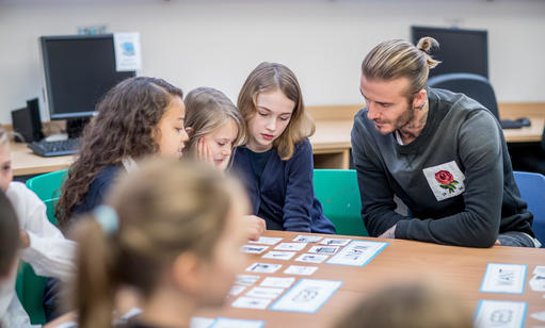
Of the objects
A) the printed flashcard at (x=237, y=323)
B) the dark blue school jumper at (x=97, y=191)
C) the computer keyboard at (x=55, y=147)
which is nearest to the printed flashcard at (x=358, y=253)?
the printed flashcard at (x=237, y=323)

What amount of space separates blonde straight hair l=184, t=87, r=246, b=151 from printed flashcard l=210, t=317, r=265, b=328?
1078 mm

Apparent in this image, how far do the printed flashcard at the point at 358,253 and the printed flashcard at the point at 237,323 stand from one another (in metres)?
0.44

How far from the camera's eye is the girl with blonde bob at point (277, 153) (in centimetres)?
262

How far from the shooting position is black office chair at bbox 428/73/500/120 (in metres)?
3.69

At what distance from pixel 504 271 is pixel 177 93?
1115 millimetres

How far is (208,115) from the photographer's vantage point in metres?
2.59

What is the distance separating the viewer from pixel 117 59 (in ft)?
12.6

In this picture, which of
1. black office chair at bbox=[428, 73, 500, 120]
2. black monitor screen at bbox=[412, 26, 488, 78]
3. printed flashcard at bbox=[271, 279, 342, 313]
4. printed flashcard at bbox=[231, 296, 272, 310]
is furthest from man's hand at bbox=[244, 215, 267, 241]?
black monitor screen at bbox=[412, 26, 488, 78]

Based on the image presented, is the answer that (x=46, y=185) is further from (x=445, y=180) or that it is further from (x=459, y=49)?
(x=459, y=49)

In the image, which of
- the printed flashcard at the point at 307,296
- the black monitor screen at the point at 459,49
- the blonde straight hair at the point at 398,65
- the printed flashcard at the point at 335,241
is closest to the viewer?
the printed flashcard at the point at 307,296

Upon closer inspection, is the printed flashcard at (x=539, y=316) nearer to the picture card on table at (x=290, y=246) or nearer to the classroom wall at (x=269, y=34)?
the picture card on table at (x=290, y=246)

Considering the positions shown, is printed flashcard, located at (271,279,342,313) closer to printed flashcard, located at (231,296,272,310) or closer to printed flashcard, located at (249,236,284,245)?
printed flashcard, located at (231,296,272,310)

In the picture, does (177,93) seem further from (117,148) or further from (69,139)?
(69,139)

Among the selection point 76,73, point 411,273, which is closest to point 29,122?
point 76,73
